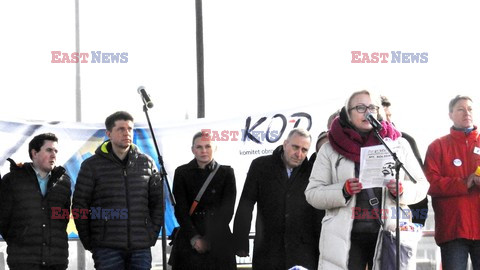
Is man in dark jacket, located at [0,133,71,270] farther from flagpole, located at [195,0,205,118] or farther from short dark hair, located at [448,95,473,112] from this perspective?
flagpole, located at [195,0,205,118]

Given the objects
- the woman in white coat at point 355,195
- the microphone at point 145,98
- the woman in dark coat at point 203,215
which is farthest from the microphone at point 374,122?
the woman in dark coat at point 203,215

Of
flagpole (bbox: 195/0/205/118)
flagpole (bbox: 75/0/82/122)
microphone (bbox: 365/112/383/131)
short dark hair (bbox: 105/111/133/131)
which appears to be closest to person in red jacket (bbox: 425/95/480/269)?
microphone (bbox: 365/112/383/131)

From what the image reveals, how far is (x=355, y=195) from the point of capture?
5754 millimetres

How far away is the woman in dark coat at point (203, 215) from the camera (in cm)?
714

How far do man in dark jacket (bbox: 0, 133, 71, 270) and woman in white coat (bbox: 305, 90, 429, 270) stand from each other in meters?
2.13

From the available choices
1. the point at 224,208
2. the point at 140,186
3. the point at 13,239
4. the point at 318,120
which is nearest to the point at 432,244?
the point at 318,120

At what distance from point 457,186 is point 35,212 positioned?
3117mm

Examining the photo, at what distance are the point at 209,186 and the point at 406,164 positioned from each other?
1.90 meters

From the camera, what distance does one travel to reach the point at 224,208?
7.27 m

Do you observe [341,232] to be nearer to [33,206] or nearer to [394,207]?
[394,207]

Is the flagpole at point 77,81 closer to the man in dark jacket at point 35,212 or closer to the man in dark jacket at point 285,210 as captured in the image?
the man in dark jacket at point 35,212

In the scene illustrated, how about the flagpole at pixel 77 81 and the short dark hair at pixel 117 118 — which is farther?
the flagpole at pixel 77 81

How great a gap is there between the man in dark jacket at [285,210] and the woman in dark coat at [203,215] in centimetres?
28

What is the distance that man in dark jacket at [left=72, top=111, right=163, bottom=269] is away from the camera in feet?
22.5
